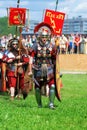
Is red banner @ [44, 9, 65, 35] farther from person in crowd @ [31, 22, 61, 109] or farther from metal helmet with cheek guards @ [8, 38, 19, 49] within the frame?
person in crowd @ [31, 22, 61, 109]

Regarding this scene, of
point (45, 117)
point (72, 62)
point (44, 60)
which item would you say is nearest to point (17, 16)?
point (44, 60)

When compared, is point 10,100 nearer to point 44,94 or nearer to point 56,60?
point 44,94

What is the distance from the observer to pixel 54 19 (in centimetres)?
1905

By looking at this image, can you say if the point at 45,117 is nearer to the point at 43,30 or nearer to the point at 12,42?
the point at 43,30

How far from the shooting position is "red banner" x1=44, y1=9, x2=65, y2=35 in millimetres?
18953

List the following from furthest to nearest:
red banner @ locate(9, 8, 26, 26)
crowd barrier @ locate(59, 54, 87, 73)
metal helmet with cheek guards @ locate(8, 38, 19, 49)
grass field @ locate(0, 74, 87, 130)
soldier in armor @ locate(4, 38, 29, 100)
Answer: crowd barrier @ locate(59, 54, 87, 73), red banner @ locate(9, 8, 26, 26), soldier in armor @ locate(4, 38, 29, 100), metal helmet with cheek guards @ locate(8, 38, 19, 49), grass field @ locate(0, 74, 87, 130)

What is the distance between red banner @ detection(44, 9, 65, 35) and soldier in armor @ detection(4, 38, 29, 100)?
3.34m

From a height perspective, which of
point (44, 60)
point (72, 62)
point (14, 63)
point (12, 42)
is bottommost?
point (72, 62)

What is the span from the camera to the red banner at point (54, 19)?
18953 mm

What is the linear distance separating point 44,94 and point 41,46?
468 centimetres

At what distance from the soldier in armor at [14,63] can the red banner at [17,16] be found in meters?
1.00

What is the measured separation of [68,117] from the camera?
423 inches

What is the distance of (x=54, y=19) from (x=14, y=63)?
3.85 metres

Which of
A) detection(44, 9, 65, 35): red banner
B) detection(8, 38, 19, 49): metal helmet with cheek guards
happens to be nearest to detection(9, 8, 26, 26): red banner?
detection(8, 38, 19, 49): metal helmet with cheek guards
